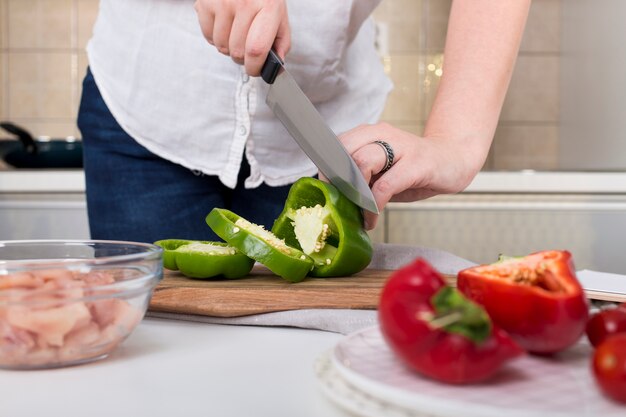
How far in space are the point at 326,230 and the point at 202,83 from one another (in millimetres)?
368

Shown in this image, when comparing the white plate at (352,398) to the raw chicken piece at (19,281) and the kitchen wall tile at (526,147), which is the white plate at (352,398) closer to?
the raw chicken piece at (19,281)

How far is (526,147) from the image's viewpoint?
8.39ft

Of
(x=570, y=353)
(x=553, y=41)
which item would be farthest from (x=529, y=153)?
(x=570, y=353)

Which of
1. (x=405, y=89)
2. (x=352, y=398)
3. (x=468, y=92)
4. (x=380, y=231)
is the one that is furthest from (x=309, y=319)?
(x=405, y=89)

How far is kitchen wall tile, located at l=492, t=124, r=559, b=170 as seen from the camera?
255cm

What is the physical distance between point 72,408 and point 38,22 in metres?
2.38

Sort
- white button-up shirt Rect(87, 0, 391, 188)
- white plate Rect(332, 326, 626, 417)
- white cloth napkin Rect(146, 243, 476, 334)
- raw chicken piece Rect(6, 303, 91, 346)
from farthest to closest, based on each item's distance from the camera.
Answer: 1. white button-up shirt Rect(87, 0, 391, 188)
2. white cloth napkin Rect(146, 243, 476, 334)
3. raw chicken piece Rect(6, 303, 91, 346)
4. white plate Rect(332, 326, 626, 417)

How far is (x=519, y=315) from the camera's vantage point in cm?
44

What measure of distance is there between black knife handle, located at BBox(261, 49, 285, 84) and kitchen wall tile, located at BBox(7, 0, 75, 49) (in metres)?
1.96

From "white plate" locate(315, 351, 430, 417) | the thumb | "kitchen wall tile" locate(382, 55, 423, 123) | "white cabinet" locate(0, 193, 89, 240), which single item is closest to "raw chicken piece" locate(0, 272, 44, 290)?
"white plate" locate(315, 351, 430, 417)

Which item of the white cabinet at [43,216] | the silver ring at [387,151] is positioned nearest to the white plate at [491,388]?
the silver ring at [387,151]

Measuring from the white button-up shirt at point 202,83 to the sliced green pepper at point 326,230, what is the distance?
0.23 metres

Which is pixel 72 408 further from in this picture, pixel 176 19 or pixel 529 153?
pixel 529 153

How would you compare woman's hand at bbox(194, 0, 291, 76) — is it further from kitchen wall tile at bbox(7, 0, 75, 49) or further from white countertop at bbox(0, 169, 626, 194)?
kitchen wall tile at bbox(7, 0, 75, 49)
